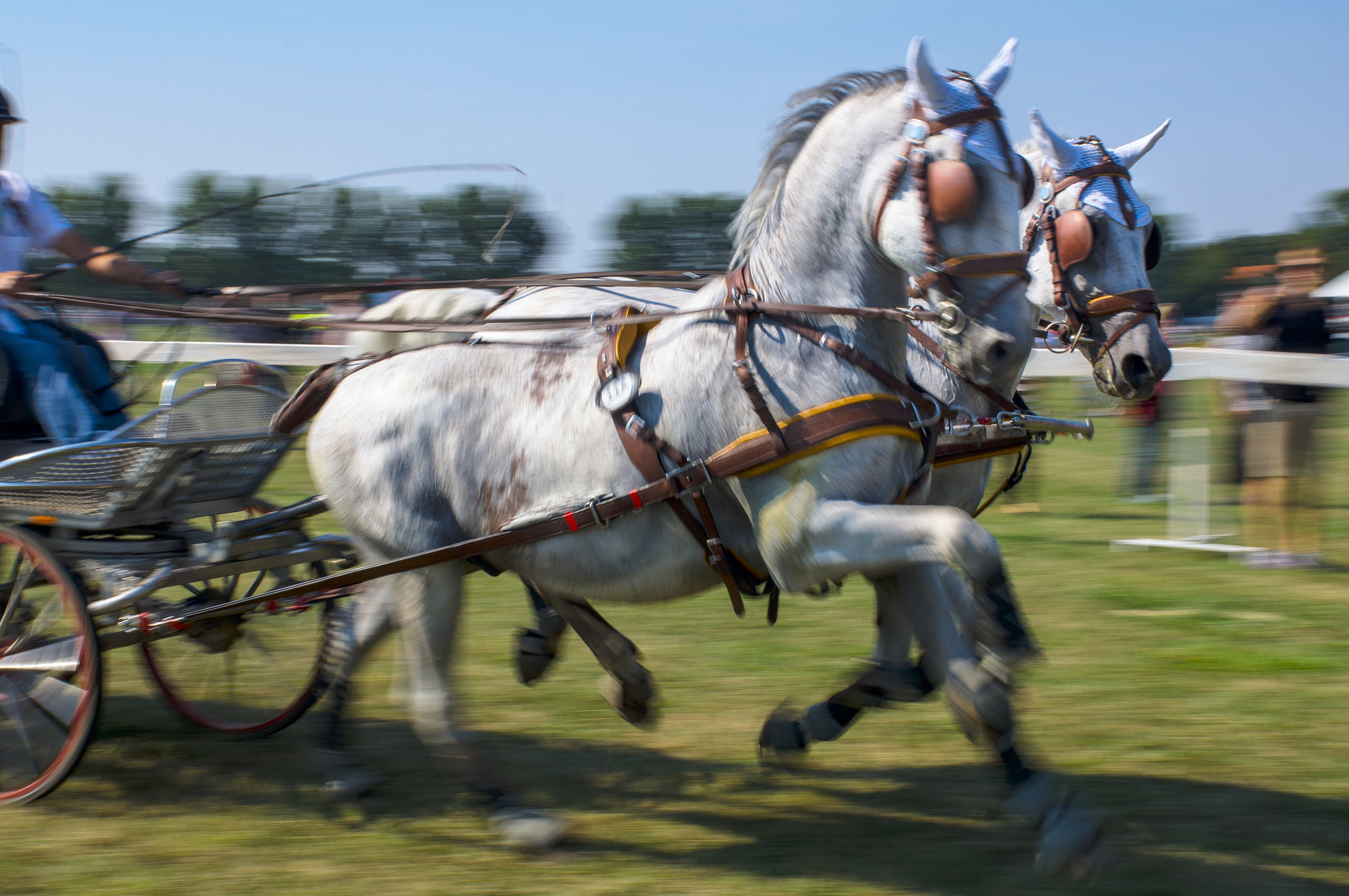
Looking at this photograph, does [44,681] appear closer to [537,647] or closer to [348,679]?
[348,679]

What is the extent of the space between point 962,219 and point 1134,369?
1567 mm

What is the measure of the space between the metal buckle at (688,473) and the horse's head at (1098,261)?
1850mm

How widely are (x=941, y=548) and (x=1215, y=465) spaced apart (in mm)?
7540

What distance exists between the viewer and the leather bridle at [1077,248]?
4.19 metres

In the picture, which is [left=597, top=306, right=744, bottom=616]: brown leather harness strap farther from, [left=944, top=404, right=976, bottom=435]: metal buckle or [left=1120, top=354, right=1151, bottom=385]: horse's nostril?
[left=1120, top=354, right=1151, bottom=385]: horse's nostril

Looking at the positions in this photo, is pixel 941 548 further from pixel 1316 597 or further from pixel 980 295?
pixel 1316 597

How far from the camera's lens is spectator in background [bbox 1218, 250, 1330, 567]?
756 cm

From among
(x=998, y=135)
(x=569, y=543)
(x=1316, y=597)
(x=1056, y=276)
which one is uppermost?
(x=998, y=135)

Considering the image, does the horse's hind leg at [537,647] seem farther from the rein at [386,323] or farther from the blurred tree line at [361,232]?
the blurred tree line at [361,232]

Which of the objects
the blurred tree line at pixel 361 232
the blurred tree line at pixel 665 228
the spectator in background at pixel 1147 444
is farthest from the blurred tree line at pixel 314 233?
the spectator in background at pixel 1147 444

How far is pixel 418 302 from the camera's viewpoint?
16.8 ft

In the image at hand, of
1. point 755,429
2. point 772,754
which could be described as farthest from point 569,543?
point 772,754

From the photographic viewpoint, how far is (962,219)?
9.73 feet

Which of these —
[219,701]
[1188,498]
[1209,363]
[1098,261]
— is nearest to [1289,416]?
[1209,363]
